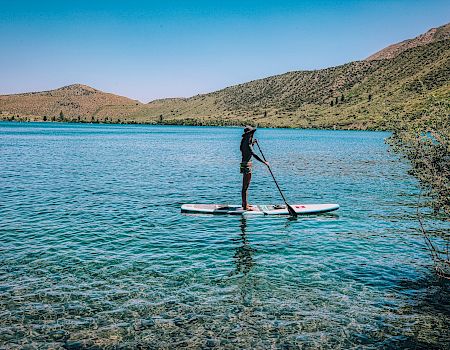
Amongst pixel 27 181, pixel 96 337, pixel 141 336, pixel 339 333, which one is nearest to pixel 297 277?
pixel 339 333

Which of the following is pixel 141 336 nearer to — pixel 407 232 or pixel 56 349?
pixel 56 349

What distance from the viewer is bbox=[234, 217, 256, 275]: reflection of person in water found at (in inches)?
524

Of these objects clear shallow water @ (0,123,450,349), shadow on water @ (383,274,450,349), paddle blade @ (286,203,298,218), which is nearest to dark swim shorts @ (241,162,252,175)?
clear shallow water @ (0,123,450,349)

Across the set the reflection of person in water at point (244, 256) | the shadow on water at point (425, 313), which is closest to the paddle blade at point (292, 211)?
the reflection of person in water at point (244, 256)

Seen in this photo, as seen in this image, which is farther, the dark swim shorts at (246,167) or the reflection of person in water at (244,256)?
the dark swim shorts at (246,167)

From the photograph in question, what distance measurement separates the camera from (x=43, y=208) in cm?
2166

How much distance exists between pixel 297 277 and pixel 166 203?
13.1 metres

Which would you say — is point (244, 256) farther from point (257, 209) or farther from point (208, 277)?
point (257, 209)

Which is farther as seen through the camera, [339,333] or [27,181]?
[27,181]

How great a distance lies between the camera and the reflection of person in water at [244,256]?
524 inches

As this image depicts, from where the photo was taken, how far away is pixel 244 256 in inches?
573

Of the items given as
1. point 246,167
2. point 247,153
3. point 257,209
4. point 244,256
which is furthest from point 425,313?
point 257,209

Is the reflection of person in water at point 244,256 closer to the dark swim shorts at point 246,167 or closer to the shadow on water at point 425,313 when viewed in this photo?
the dark swim shorts at point 246,167

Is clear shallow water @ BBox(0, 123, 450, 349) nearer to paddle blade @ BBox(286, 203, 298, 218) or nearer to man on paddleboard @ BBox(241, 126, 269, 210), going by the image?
paddle blade @ BBox(286, 203, 298, 218)
